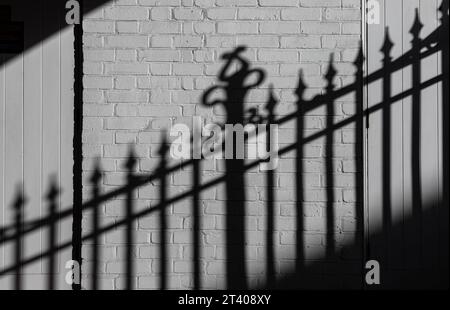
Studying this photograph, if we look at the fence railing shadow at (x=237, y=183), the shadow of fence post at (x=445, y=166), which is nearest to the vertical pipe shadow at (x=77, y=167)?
the fence railing shadow at (x=237, y=183)

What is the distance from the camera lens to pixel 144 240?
173 inches

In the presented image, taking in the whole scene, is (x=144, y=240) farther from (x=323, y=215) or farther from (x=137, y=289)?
(x=323, y=215)

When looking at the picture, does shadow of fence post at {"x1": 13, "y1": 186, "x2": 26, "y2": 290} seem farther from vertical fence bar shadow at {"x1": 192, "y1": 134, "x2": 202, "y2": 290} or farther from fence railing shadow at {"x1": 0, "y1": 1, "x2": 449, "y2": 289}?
vertical fence bar shadow at {"x1": 192, "y1": 134, "x2": 202, "y2": 290}

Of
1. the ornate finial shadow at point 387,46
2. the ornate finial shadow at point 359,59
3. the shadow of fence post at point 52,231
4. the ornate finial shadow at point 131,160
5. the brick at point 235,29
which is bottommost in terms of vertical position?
the shadow of fence post at point 52,231

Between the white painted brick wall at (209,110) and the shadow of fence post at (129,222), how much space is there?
4 centimetres

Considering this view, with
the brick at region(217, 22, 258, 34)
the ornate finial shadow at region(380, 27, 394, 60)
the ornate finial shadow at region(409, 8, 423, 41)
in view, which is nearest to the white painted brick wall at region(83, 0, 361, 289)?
the brick at region(217, 22, 258, 34)

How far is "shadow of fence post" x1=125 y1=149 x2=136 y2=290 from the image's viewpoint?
4.40 metres

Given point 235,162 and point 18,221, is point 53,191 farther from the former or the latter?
point 235,162

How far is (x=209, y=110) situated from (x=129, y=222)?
1.00m

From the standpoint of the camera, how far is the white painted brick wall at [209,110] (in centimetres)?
439

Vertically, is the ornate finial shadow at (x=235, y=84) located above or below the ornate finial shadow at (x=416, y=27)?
below

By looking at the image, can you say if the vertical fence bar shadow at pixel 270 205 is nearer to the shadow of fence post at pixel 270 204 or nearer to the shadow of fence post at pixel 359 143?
the shadow of fence post at pixel 270 204
